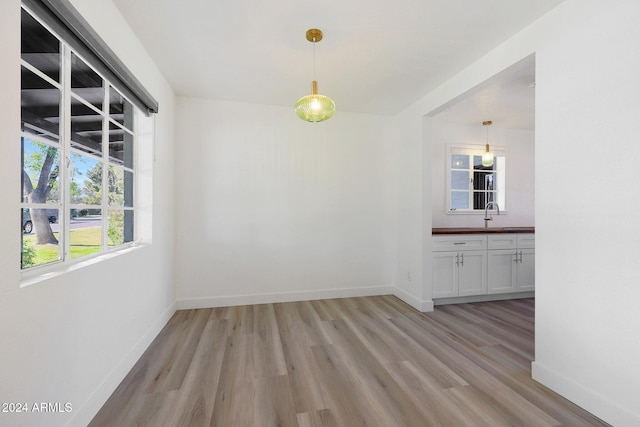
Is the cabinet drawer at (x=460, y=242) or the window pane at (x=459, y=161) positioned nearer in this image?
the cabinet drawer at (x=460, y=242)

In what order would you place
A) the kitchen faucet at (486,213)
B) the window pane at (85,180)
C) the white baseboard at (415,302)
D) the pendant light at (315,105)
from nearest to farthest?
the window pane at (85,180) < the pendant light at (315,105) < the white baseboard at (415,302) < the kitchen faucet at (486,213)

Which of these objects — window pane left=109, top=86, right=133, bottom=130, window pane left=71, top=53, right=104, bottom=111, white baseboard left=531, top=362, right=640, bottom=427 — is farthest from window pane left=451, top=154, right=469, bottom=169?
window pane left=71, top=53, right=104, bottom=111

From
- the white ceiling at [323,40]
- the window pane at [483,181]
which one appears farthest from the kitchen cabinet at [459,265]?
the white ceiling at [323,40]

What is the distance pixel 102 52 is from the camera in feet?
5.19

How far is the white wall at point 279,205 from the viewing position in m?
3.40

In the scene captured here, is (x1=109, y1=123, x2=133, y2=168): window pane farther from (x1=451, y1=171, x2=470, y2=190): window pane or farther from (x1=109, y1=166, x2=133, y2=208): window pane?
(x1=451, y1=171, x2=470, y2=190): window pane

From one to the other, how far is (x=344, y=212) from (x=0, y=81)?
10.9ft

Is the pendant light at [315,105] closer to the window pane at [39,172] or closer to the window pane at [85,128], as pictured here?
the window pane at [85,128]

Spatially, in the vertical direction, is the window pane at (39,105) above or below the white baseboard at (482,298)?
above

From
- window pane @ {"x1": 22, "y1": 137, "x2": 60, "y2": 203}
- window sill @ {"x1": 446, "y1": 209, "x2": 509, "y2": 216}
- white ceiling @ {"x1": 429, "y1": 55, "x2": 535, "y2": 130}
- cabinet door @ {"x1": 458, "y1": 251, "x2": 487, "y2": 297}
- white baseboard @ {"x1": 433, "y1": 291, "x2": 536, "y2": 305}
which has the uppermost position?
white ceiling @ {"x1": 429, "y1": 55, "x2": 535, "y2": 130}

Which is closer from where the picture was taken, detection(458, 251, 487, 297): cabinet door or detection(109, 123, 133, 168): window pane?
detection(109, 123, 133, 168): window pane

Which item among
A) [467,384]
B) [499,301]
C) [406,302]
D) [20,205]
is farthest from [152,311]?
[499,301]

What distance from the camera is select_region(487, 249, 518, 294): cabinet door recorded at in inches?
142

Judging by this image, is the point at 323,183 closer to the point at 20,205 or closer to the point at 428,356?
the point at 428,356
